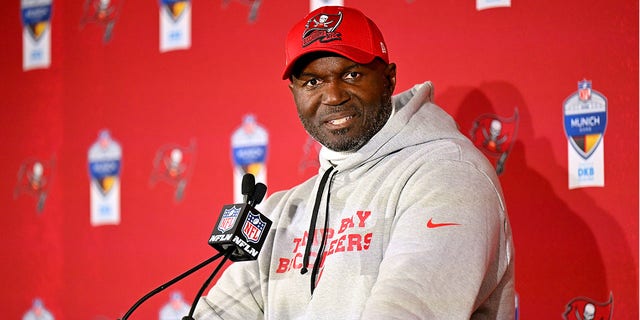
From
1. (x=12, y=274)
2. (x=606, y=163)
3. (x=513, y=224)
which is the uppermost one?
(x=606, y=163)

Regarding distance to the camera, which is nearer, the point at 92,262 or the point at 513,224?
the point at 513,224

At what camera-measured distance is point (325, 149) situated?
1786 mm

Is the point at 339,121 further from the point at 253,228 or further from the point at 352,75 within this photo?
the point at 253,228

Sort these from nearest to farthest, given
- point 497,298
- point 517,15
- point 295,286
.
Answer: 1. point 497,298
2. point 295,286
3. point 517,15

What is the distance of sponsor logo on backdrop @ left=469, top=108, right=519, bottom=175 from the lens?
81.3 inches

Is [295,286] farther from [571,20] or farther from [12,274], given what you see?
[12,274]

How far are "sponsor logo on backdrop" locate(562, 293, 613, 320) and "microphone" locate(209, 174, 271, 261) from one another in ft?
2.68

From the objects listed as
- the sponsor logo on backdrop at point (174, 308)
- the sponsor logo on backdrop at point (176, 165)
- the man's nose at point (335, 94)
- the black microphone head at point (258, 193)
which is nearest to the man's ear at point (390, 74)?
the man's nose at point (335, 94)

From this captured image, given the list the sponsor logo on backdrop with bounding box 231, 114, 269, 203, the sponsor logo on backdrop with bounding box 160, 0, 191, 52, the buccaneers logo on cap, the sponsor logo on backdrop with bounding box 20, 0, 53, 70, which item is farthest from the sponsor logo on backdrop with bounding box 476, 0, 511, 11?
the sponsor logo on backdrop with bounding box 20, 0, 53, 70

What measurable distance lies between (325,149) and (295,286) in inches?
11.7

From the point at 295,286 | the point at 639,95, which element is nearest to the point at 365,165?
the point at 295,286

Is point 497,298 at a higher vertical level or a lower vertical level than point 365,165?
lower

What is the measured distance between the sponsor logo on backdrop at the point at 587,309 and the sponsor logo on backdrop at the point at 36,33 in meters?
1.81

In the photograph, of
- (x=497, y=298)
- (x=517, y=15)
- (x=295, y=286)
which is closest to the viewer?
(x=497, y=298)
